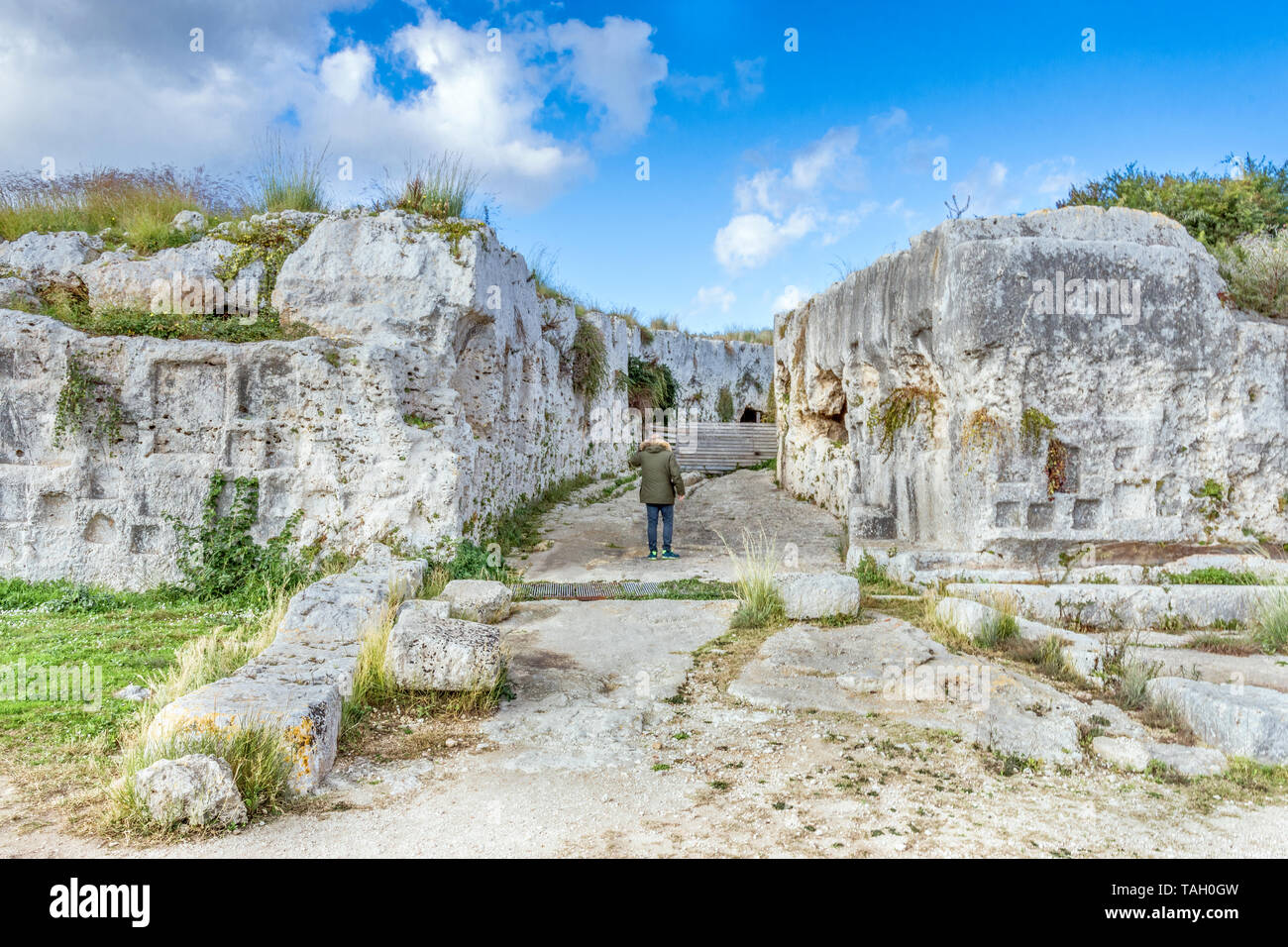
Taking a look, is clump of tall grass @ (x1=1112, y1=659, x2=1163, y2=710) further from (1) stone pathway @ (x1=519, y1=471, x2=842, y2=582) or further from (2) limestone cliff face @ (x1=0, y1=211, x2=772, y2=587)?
(2) limestone cliff face @ (x1=0, y1=211, x2=772, y2=587)

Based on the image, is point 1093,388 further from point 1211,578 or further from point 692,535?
point 692,535

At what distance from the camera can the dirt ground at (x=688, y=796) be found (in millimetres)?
3344

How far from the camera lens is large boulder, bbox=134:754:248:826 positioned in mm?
3420

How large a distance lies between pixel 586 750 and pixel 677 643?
2282 mm

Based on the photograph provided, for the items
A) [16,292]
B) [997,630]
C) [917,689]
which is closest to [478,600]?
[917,689]

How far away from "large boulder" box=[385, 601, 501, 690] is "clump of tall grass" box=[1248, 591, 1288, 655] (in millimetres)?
5865

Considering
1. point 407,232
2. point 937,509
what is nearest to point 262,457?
point 407,232

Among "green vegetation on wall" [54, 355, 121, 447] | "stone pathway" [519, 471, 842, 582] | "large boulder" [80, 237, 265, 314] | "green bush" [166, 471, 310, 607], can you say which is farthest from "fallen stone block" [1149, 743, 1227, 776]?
"large boulder" [80, 237, 265, 314]

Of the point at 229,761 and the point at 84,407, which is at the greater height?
the point at 84,407

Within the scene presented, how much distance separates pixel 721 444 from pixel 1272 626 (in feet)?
48.7

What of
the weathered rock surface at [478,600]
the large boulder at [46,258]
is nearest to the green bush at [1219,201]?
the weathered rock surface at [478,600]

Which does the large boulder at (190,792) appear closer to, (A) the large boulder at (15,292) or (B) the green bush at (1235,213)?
(A) the large boulder at (15,292)

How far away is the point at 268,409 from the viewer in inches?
337

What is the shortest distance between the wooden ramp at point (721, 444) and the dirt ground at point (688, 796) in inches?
575
